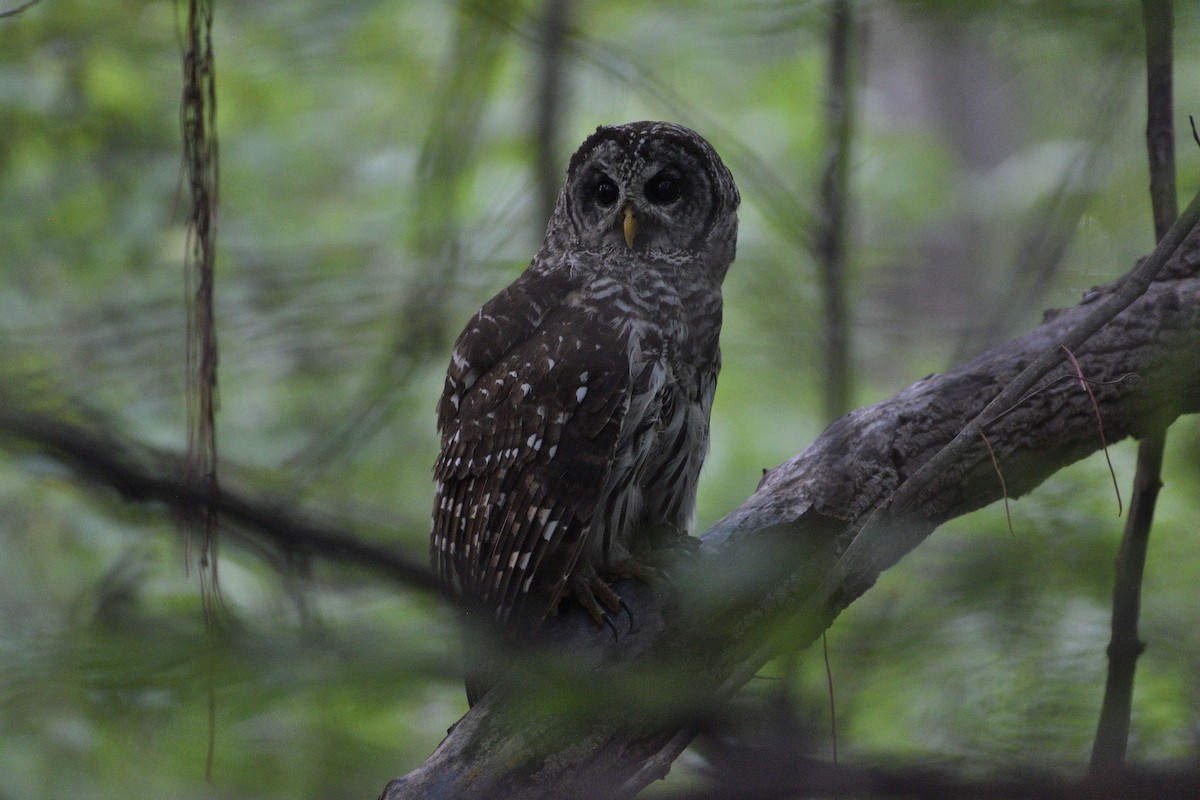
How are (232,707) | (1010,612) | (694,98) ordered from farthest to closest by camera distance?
(694,98) → (1010,612) → (232,707)

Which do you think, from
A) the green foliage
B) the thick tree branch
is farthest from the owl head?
the thick tree branch

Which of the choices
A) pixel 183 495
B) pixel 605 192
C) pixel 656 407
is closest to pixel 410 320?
pixel 656 407

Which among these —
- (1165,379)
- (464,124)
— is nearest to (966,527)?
(1165,379)

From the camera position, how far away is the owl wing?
94.2 inches

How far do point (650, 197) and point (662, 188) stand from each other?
1.7 inches

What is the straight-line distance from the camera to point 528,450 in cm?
247

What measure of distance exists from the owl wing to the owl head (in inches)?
12.7

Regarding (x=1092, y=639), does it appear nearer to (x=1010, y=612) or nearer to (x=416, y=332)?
(x=1010, y=612)

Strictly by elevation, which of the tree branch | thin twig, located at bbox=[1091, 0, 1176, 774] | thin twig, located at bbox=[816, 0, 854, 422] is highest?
thin twig, located at bbox=[816, 0, 854, 422]

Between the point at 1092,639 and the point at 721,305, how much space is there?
2.00 m

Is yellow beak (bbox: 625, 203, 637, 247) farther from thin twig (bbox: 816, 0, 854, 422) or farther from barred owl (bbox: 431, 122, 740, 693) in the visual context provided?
thin twig (bbox: 816, 0, 854, 422)

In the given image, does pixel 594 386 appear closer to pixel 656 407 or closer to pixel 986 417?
pixel 656 407

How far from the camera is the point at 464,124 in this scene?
7.78 feet

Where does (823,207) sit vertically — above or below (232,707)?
above
